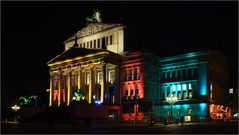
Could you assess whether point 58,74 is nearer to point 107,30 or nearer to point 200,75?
point 107,30

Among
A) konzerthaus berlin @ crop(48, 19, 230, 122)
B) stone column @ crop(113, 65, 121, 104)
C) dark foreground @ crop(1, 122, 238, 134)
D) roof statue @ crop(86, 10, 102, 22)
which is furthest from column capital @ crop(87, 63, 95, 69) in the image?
dark foreground @ crop(1, 122, 238, 134)

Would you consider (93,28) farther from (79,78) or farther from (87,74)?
(79,78)

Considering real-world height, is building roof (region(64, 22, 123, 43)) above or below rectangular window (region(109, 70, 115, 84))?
above

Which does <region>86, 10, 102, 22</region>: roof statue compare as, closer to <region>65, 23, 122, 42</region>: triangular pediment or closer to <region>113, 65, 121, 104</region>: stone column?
<region>65, 23, 122, 42</region>: triangular pediment

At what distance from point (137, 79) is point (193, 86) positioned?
12.0 metres

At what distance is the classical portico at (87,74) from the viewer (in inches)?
3091

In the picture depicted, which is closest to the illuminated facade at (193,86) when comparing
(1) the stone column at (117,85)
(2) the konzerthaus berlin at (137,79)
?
(2) the konzerthaus berlin at (137,79)

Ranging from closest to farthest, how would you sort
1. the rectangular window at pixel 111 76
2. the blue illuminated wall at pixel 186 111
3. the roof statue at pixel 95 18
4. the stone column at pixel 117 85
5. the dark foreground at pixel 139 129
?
the dark foreground at pixel 139 129
the blue illuminated wall at pixel 186 111
the stone column at pixel 117 85
the rectangular window at pixel 111 76
the roof statue at pixel 95 18

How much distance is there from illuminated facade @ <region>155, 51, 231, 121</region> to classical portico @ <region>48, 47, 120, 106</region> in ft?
35.6

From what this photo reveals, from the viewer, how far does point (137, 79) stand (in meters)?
78.5

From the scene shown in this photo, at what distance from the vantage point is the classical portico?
78.5 m

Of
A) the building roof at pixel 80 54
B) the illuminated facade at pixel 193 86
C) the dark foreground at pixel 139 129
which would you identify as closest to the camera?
the dark foreground at pixel 139 129

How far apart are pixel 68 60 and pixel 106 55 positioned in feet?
38.7

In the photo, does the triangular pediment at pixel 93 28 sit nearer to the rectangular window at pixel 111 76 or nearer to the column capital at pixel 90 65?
the rectangular window at pixel 111 76
